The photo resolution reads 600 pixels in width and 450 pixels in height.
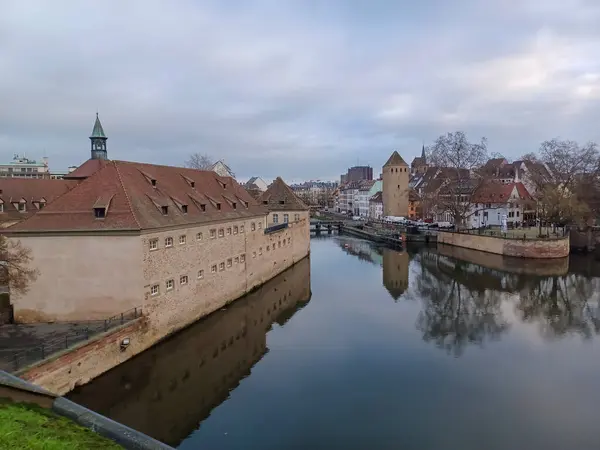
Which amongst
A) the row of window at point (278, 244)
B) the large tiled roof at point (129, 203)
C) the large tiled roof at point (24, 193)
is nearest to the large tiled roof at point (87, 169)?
the large tiled roof at point (24, 193)

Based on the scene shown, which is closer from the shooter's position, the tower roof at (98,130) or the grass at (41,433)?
the grass at (41,433)

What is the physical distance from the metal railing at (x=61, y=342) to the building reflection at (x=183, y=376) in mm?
1441

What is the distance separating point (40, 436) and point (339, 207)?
134165 mm

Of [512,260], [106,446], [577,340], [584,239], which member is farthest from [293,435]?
[584,239]

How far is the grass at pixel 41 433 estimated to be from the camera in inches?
246

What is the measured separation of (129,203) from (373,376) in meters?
11.7

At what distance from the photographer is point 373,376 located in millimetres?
15359

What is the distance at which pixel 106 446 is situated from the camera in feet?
21.6

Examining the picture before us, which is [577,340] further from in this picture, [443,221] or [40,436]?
[443,221]

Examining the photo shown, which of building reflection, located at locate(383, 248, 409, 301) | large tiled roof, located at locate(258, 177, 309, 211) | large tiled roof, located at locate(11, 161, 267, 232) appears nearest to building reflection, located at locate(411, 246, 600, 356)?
building reflection, located at locate(383, 248, 409, 301)

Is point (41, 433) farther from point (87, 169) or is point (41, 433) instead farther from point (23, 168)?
point (23, 168)

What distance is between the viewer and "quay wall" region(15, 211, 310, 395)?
506 inches

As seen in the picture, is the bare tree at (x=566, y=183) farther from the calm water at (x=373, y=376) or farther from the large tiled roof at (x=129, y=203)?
the large tiled roof at (x=129, y=203)

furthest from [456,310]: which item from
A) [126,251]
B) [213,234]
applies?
[126,251]
